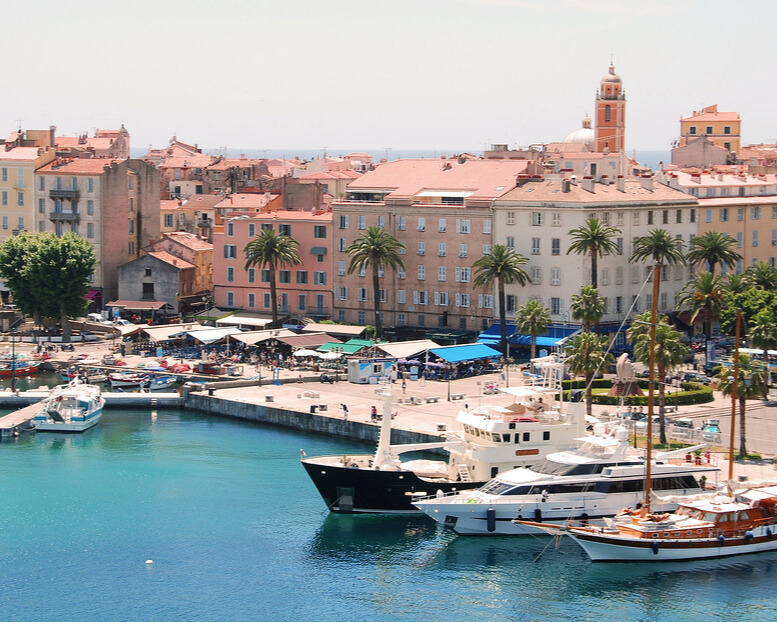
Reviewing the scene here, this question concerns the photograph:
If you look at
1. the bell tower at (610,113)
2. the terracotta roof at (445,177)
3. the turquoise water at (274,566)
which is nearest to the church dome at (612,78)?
the bell tower at (610,113)

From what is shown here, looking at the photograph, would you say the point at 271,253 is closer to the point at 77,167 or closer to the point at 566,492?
the point at 77,167

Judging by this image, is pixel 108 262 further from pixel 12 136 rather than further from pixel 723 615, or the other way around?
pixel 723 615

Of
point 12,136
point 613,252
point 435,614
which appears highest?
point 12,136

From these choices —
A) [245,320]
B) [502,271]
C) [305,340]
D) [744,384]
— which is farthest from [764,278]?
[245,320]

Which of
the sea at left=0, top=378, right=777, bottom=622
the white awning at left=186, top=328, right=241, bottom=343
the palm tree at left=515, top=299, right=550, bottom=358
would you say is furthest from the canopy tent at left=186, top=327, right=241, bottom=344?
the sea at left=0, top=378, right=777, bottom=622

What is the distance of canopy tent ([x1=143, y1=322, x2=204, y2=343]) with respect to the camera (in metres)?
123

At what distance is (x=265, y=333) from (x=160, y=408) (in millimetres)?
16212

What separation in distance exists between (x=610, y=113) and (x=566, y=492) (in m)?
115

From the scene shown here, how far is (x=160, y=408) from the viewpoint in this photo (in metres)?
106

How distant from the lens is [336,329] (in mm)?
122875

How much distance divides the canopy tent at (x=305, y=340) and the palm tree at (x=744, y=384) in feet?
147

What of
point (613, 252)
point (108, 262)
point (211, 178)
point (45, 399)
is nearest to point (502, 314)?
point (613, 252)

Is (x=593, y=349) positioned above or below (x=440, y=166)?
below

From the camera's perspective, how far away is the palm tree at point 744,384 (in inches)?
3056
